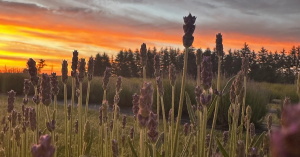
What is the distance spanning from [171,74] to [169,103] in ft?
29.1

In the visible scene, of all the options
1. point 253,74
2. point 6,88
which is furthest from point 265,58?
point 6,88

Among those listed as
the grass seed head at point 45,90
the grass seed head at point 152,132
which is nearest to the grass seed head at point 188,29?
the grass seed head at point 152,132

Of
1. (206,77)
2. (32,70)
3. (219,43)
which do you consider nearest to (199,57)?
(219,43)

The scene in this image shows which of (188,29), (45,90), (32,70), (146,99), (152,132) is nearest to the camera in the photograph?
(146,99)

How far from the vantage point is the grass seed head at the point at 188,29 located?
1.28 metres

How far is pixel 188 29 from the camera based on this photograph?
1.32 metres

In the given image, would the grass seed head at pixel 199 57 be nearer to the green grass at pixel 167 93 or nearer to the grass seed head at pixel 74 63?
the grass seed head at pixel 74 63

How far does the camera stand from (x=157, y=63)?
2.00m

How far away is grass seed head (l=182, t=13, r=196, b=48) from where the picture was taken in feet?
4.20

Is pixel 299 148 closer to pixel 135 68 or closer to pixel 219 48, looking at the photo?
pixel 219 48

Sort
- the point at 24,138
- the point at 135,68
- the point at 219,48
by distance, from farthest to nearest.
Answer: the point at 135,68 < the point at 24,138 < the point at 219,48

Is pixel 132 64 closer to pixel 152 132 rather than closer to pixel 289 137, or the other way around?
pixel 152 132

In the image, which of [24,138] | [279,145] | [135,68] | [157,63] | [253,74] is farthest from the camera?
[135,68]

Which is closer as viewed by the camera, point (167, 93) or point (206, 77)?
point (206, 77)
